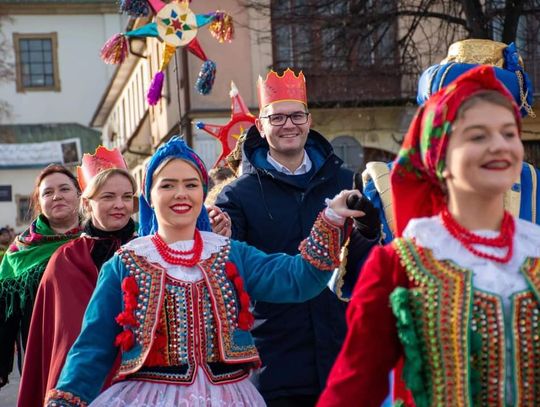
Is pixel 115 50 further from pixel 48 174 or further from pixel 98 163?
pixel 98 163

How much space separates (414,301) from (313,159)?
227 cm

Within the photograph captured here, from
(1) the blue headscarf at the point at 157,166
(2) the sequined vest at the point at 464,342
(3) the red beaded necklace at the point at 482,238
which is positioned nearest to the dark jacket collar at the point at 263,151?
(1) the blue headscarf at the point at 157,166

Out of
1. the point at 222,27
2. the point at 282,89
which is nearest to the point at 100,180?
the point at 282,89

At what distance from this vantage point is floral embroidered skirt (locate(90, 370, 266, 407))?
376 centimetres

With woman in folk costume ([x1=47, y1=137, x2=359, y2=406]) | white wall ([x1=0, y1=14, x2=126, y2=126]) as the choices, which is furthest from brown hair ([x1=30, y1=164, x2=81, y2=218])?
white wall ([x1=0, y1=14, x2=126, y2=126])

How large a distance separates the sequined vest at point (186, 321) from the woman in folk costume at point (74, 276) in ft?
4.46

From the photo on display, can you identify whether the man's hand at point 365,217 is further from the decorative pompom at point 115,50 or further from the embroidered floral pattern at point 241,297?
the decorative pompom at point 115,50

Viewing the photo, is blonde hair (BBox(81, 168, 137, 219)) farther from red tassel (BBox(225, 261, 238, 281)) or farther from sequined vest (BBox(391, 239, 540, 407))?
sequined vest (BBox(391, 239, 540, 407))

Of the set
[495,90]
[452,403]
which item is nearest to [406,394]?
[452,403]

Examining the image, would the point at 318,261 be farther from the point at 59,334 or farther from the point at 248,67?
the point at 248,67

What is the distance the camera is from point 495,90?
2762 mm

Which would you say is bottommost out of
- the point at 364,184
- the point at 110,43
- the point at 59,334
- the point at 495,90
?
the point at 59,334

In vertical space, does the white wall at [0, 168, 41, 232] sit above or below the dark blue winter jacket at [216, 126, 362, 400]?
below

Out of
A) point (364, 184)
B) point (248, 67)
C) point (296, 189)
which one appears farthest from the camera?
point (248, 67)
